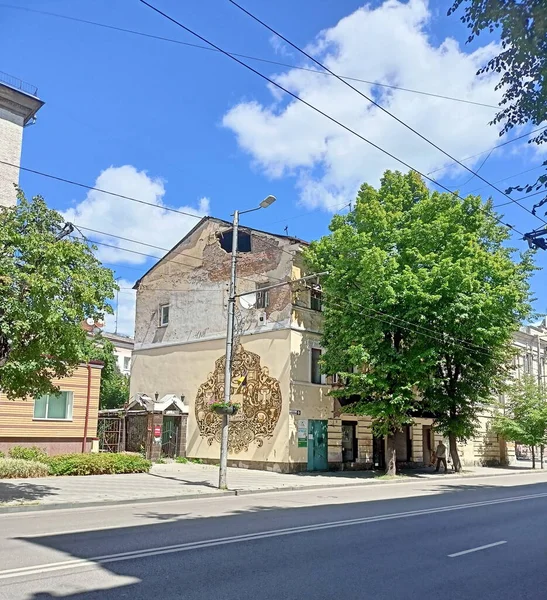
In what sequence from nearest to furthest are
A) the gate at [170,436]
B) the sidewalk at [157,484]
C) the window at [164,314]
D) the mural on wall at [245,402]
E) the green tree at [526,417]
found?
the sidewalk at [157,484] → the mural on wall at [245,402] → the gate at [170,436] → the window at [164,314] → the green tree at [526,417]

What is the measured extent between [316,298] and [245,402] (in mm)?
5821

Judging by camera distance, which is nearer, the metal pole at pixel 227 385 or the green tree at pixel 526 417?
the metal pole at pixel 227 385

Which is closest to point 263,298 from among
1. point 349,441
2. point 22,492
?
point 349,441

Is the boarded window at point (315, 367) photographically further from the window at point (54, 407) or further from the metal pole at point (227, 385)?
the window at point (54, 407)

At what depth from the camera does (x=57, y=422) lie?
24453mm

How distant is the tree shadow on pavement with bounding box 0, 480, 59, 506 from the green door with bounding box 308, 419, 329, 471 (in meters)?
12.7

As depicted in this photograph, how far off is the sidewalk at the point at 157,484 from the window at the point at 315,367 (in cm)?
419

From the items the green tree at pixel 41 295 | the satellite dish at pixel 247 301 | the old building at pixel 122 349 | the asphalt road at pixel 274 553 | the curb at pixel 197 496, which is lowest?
the curb at pixel 197 496

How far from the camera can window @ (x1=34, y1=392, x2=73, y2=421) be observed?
952 inches

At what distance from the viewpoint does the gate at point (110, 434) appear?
100ft

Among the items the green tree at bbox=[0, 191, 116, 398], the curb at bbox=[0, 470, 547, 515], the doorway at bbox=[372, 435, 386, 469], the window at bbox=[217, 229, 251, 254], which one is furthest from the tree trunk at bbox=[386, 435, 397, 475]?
the green tree at bbox=[0, 191, 116, 398]

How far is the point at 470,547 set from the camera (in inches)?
367

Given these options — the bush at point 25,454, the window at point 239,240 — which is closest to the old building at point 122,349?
the window at point 239,240

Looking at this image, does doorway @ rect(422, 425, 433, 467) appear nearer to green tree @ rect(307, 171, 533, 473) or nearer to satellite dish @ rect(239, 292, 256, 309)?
green tree @ rect(307, 171, 533, 473)
